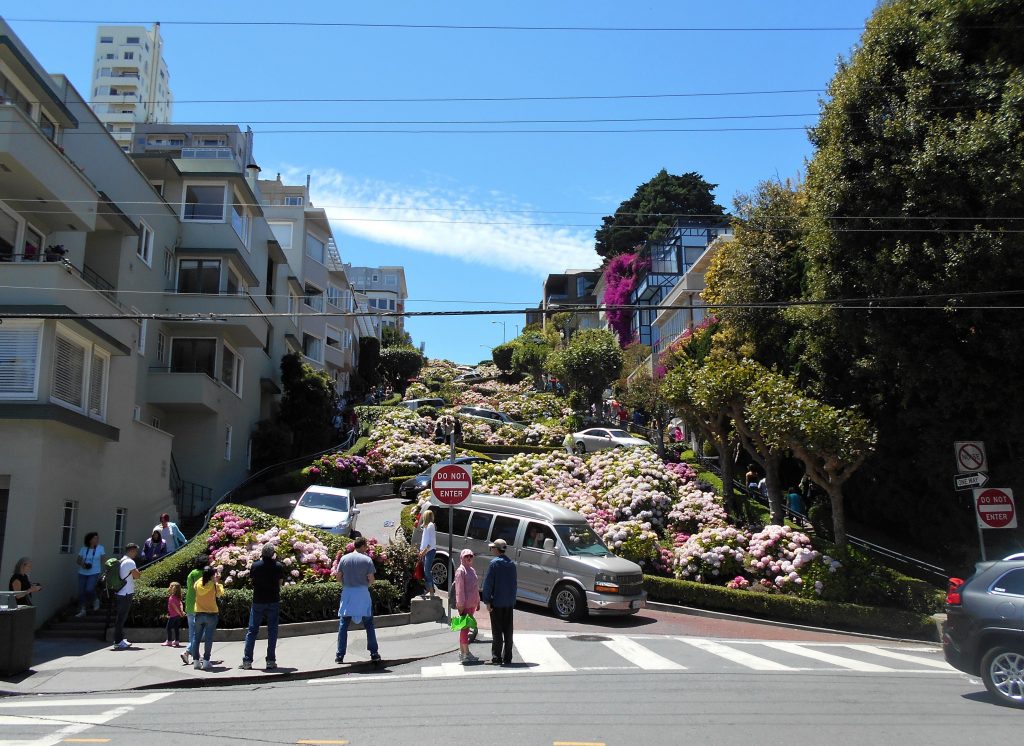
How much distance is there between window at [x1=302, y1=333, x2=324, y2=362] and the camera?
47.9 meters

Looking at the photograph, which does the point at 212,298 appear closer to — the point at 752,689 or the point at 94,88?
the point at 752,689

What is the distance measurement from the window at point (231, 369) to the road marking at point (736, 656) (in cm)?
2035

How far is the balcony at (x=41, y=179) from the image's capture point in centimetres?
1719

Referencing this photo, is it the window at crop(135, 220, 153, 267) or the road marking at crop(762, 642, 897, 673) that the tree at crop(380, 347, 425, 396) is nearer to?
the window at crop(135, 220, 153, 267)

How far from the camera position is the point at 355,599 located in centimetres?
1195

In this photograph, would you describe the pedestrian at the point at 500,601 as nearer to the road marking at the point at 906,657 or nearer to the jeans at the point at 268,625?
the jeans at the point at 268,625

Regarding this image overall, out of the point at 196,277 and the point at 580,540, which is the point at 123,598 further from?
the point at 196,277

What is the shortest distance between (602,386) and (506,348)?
142 feet

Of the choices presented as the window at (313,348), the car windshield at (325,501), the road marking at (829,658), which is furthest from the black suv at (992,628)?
the window at (313,348)

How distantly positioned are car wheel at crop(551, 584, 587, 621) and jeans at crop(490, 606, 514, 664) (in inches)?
178

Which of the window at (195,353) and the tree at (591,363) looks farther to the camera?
the tree at (591,363)

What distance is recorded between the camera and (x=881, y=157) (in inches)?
786

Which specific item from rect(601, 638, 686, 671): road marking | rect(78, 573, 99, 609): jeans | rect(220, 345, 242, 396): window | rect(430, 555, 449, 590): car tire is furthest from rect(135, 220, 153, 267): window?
rect(601, 638, 686, 671): road marking

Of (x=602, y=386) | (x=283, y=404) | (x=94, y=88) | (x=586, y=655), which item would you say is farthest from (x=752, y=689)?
(x=94, y=88)
